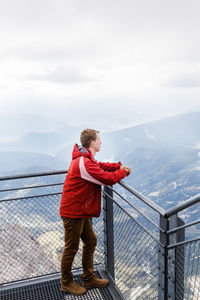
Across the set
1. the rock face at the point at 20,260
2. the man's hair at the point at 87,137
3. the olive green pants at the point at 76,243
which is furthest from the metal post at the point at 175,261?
the rock face at the point at 20,260

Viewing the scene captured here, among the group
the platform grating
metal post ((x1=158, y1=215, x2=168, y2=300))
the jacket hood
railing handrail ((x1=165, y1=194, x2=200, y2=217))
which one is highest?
the jacket hood

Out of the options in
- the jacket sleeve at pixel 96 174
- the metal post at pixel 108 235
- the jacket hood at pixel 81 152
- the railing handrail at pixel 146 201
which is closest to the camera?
the railing handrail at pixel 146 201

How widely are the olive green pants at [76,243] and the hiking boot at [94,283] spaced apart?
6cm

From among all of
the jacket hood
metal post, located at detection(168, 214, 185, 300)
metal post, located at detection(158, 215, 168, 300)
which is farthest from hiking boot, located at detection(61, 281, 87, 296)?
the jacket hood

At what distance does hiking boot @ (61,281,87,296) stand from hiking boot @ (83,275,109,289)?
0.29 feet

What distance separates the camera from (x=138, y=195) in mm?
2354

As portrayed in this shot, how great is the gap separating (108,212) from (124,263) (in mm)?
585

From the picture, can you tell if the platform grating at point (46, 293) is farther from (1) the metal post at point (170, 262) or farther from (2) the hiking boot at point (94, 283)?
(1) the metal post at point (170, 262)

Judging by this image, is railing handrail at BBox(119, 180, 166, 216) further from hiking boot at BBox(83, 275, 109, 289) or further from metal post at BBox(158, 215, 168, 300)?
hiking boot at BBox(83, 275, 109, 289)

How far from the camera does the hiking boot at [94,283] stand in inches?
124

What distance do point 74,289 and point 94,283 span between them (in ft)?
0.77

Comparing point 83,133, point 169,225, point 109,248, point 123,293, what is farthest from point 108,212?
point 169,225

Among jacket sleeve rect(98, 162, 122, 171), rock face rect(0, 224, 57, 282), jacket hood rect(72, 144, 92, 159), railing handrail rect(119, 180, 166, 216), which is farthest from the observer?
rock face rect(0, 224, 57, 282)

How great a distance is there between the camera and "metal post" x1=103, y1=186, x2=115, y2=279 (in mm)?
3318
